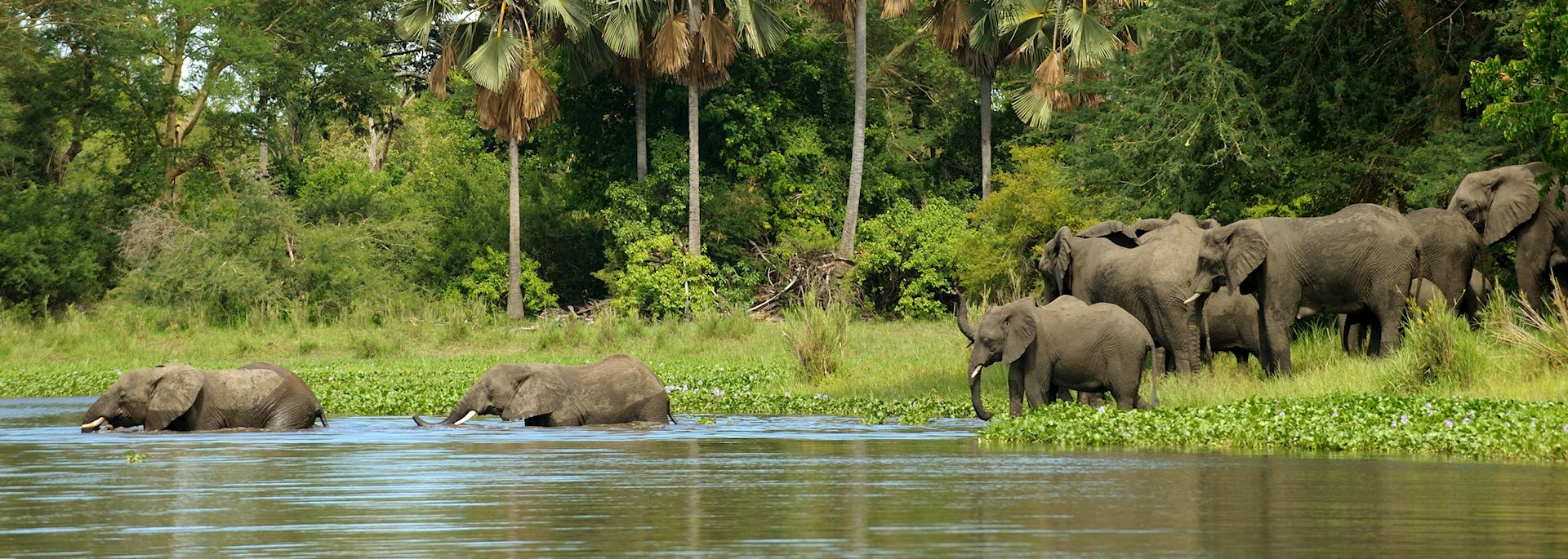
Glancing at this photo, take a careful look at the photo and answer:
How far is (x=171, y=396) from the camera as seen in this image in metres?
20.8

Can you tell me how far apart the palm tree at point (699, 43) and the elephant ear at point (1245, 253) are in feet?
80.5

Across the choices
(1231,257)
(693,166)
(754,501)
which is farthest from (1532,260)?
(693,166)

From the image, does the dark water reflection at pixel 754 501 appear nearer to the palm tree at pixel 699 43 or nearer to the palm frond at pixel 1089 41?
the palm frond at pixel 1089 41

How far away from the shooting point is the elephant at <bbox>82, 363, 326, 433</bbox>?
2080cm

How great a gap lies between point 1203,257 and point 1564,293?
165 inches

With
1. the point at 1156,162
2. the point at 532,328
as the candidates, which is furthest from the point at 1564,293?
the point at 532,328

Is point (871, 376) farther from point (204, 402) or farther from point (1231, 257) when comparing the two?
point (204, 402)

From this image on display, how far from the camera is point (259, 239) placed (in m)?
46.2

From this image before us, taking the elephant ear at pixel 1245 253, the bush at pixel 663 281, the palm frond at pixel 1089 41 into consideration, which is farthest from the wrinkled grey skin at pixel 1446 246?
the bush at pixel 663 281

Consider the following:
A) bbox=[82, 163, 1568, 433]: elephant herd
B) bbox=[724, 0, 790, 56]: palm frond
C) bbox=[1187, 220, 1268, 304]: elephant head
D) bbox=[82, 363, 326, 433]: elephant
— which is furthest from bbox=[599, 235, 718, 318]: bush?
bbox=[1187, 220, 1268, 304]: elephant head

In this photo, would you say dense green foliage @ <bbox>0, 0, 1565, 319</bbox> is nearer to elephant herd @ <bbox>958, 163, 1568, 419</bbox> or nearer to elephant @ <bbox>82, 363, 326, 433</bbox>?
elephant herd @ <bbox>958, 163, 1568, 419</bbox>

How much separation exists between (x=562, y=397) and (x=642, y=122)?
2749 cm

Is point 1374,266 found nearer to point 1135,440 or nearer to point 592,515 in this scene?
point 1135,440

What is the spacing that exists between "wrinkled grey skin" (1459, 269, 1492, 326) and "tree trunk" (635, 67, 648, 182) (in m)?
27.0
